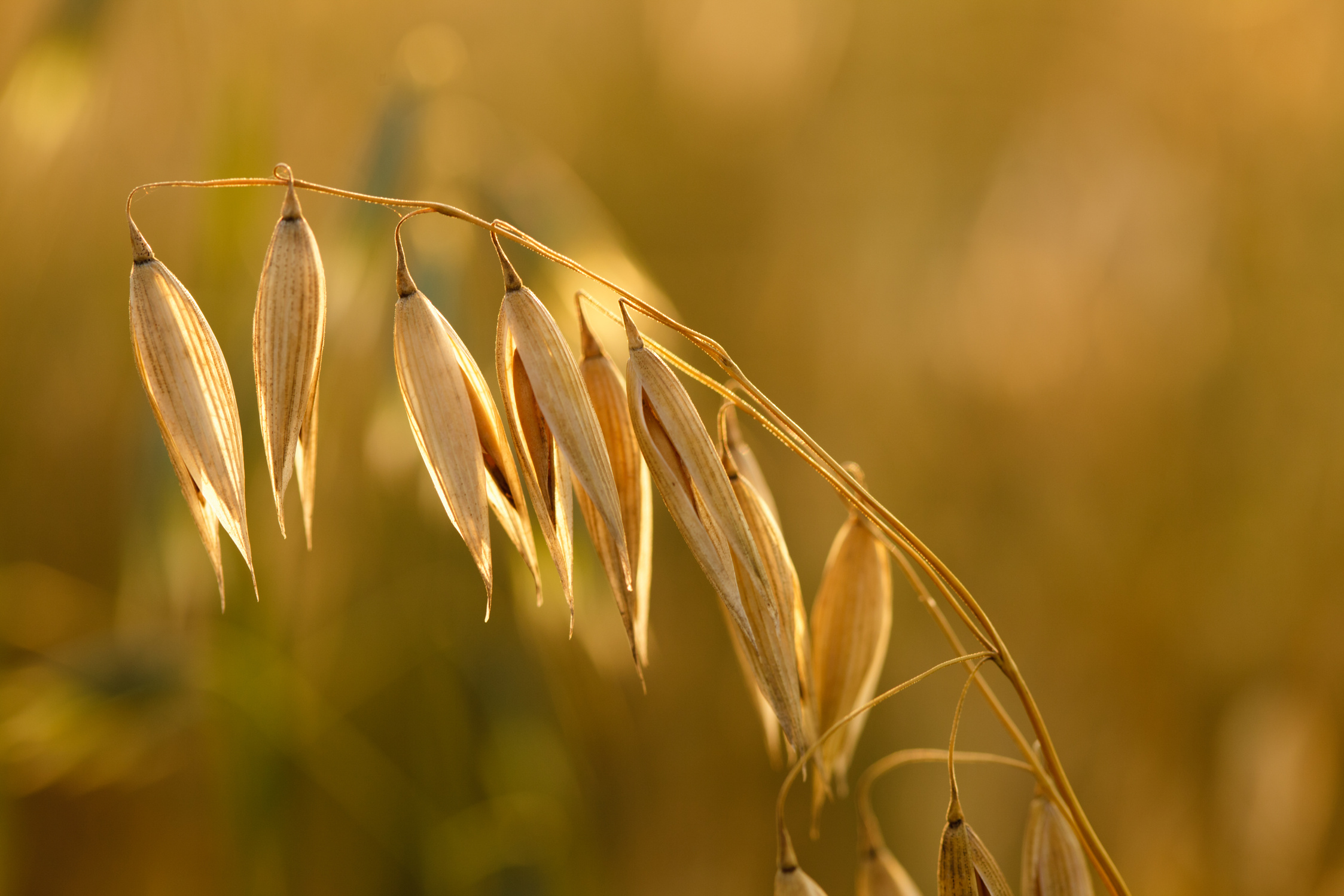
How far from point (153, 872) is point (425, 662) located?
0.40 m

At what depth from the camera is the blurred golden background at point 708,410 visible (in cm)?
68

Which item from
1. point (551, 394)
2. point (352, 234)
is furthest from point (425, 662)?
point (551, 394)

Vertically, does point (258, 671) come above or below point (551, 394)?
below

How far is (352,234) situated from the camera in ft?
2.10

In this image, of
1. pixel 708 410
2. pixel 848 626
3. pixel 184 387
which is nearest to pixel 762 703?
pixel 848 626

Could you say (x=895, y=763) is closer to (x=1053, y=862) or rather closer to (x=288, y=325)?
(x=1053, y=862)

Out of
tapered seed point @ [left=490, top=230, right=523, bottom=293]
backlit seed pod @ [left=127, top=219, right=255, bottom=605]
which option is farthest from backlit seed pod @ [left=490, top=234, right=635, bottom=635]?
backlit seed pod @ [left=127, top=219, right=255, bottom=605]

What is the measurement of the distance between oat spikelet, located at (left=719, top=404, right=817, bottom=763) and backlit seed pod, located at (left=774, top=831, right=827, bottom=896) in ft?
0.15

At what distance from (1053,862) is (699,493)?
236mm

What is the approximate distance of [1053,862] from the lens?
373 mm

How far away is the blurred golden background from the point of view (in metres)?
0.68

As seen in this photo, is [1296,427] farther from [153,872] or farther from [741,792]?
[153,872]

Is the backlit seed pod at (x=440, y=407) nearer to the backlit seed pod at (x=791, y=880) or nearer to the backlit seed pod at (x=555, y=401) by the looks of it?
the backlit seed pod at (x=555, y=401)

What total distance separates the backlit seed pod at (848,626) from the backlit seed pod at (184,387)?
25 cm
